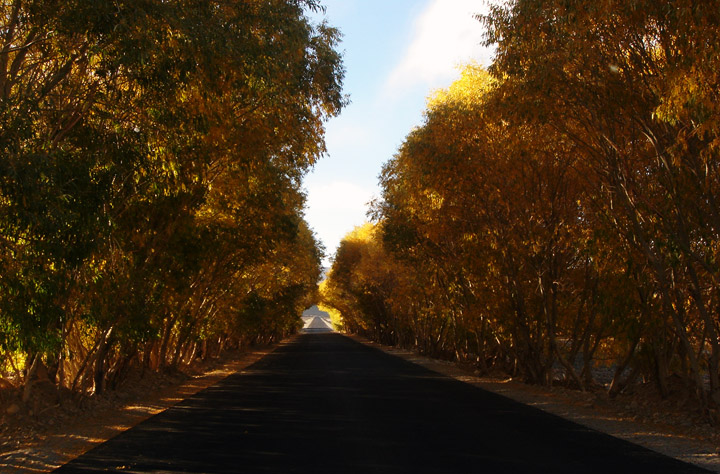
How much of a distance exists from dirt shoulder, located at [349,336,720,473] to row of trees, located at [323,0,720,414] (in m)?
0.89

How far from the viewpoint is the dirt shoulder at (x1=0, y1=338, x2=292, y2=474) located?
8844 millimetres

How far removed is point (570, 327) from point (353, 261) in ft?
137

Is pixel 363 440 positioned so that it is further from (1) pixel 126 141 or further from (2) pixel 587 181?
(2) pixel 587 181

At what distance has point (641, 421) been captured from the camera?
1288 cm

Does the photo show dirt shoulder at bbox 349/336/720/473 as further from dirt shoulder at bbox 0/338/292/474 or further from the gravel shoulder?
dirt shoulder at bbox 0/338/292/474

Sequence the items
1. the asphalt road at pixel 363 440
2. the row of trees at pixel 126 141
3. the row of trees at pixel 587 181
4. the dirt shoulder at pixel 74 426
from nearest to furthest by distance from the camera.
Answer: the asphalt road at pixel 363 440 < the row of trees at pixel 126 141 < the dirt shoulder at pixel 74 426 < the row of trees at pixel 587 181

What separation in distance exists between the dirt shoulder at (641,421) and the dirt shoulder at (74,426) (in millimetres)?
8269

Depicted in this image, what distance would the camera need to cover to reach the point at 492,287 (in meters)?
21.9

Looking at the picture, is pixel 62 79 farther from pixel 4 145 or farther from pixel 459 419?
pixel 459 419

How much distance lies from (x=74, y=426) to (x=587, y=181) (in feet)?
38.7

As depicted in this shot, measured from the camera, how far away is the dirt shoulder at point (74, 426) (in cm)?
884

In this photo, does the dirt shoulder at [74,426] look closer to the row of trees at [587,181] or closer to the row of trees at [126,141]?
the row of trees at [126,141]

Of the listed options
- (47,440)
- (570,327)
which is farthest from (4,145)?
(570,327)

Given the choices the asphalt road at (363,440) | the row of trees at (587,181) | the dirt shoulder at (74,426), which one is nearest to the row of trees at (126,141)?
the dirt shoulder at (74,426)
